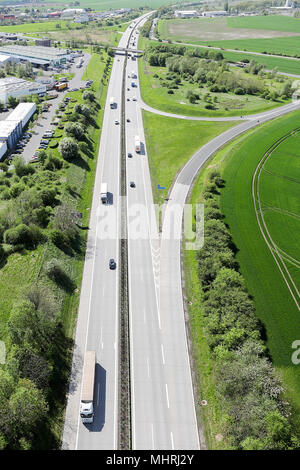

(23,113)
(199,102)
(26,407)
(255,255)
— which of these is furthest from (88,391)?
(199,102)


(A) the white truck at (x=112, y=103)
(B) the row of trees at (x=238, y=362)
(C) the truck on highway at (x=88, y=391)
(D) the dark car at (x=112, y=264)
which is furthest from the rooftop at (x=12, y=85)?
(C) the truck on highway at (x=88, y=391)

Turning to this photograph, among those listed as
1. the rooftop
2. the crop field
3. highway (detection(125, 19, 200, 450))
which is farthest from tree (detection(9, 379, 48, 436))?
the rooftop

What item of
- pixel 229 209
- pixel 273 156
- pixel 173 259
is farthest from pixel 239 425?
pixel 273 156

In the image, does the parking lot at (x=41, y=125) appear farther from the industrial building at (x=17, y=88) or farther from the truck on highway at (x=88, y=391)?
the truck on highway at (x=88, y=391)

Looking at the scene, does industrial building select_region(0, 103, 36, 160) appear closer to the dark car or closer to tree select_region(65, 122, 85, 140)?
tree select_region(65, 122, 85, 140)

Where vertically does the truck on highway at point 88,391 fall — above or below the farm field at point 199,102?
below

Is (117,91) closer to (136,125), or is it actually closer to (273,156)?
(136,125)

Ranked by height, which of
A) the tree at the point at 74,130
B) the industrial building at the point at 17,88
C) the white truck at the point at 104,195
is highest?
the industrial building at the point at 17,88
